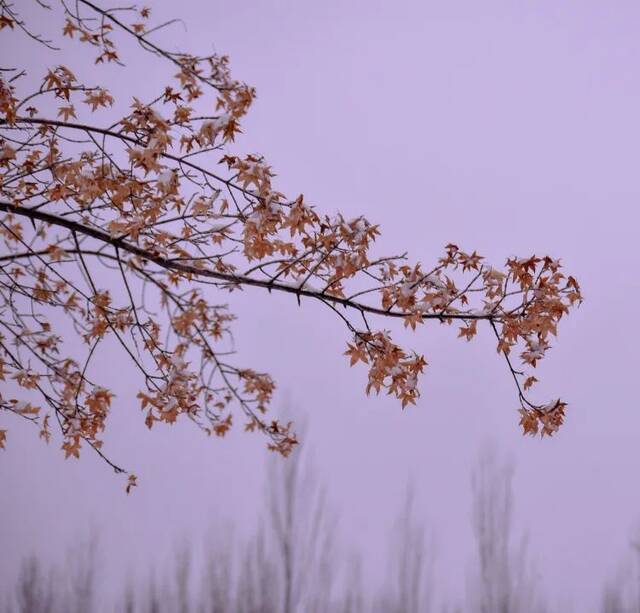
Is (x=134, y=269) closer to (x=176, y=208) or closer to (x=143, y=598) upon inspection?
(x=176, y=208)

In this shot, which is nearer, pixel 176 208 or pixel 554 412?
pixel 554 412

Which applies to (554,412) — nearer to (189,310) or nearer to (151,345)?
(189,310)

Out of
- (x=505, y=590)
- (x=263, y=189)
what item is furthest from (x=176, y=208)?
(x=505, y=590)

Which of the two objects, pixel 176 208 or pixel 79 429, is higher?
pixel 176 208

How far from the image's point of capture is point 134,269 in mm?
2338

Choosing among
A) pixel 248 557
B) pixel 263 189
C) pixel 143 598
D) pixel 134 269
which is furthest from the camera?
pixel 143 598

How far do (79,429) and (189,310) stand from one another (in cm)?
111

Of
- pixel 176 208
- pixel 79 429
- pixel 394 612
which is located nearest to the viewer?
pixel 79 429

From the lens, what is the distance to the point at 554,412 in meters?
2.63

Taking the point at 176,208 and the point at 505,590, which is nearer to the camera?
the point at 176,208

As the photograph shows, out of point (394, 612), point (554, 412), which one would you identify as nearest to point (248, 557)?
point (394, 612)

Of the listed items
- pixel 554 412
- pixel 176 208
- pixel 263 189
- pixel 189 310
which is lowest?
pixel 554 412

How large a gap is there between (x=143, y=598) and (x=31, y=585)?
1.59 meters

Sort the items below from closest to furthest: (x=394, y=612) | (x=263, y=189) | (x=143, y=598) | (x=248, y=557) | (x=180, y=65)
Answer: (x=263, y=189) < (x=180, y=65) < (x=248, y=557) < (x=394, y=612) < (x=143, y=598)
